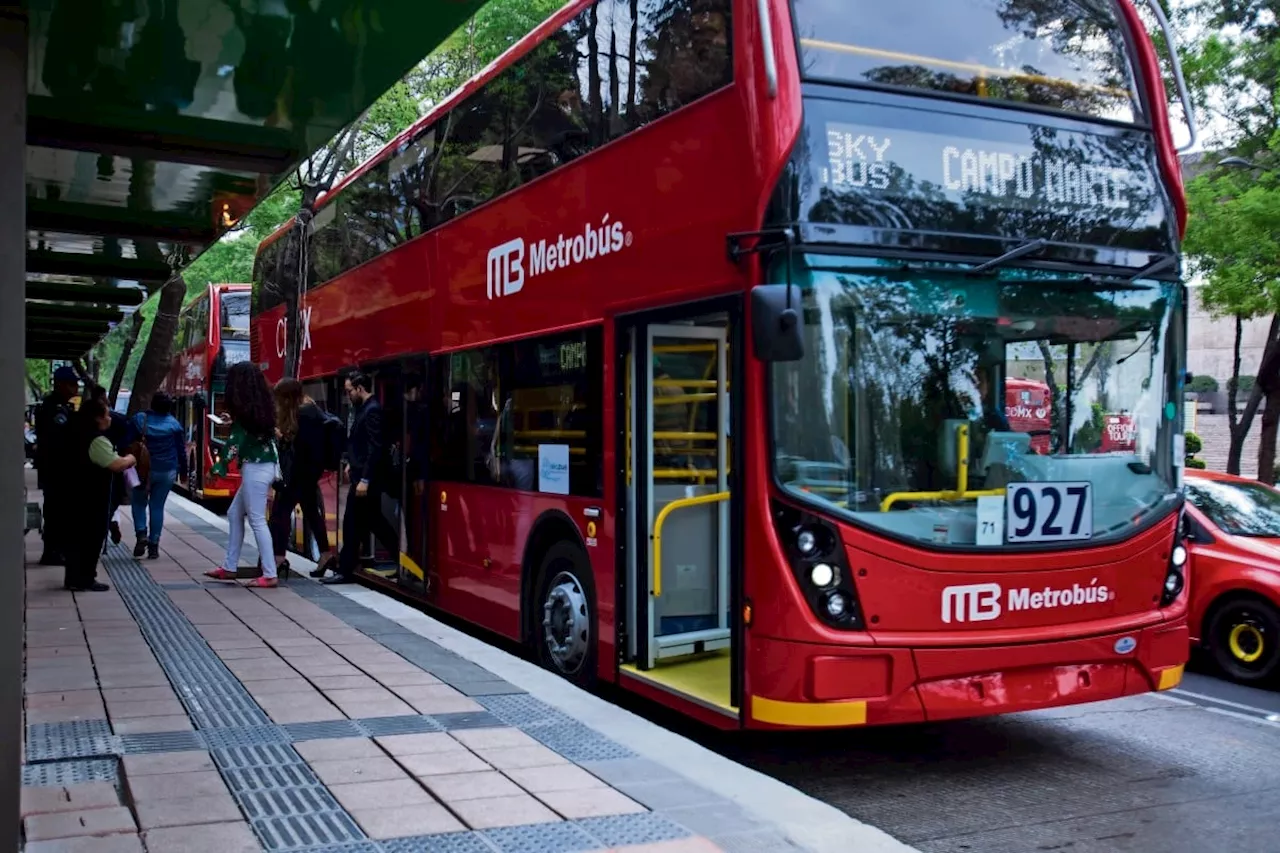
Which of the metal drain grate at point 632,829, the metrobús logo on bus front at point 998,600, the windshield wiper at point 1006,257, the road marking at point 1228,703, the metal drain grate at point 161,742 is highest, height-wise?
the windshield wiper at point 1006,257

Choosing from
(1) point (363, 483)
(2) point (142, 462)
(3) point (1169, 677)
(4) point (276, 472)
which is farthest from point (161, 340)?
(3) point (1169, 677)

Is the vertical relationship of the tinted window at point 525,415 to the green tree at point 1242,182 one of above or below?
below

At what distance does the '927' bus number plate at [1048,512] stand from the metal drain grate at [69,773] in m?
4.06

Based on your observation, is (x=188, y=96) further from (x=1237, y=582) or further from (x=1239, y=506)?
(x=1239, y=506)

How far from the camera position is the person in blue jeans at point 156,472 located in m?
12.2

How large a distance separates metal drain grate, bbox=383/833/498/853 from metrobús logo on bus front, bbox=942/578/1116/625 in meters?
2.62

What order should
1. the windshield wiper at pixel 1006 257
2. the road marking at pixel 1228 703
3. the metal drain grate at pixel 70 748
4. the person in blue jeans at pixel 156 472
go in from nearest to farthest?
the metal drain grate at pixel 70 748 → the windshield wiper at pixel 1006 257 → the road marking at pixel 1228 703 → the person in blue jeans at pixel 156 472

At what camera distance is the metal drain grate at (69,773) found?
4513 mm

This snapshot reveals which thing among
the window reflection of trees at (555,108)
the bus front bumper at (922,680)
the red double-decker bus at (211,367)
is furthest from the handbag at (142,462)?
the red double-decker bus at (211,367)

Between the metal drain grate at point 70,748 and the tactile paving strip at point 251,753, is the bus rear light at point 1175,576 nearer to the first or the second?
the tactile paving strip at point 251,753

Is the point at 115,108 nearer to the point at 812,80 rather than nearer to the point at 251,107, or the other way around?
the point at 251,107

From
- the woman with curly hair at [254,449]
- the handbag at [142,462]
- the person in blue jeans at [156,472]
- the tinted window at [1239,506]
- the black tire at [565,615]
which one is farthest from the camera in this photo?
the person in blue jeans at [156,472]

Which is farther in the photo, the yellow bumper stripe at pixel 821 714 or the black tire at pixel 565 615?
the black tire at pixel 565 615

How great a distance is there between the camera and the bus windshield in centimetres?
570
